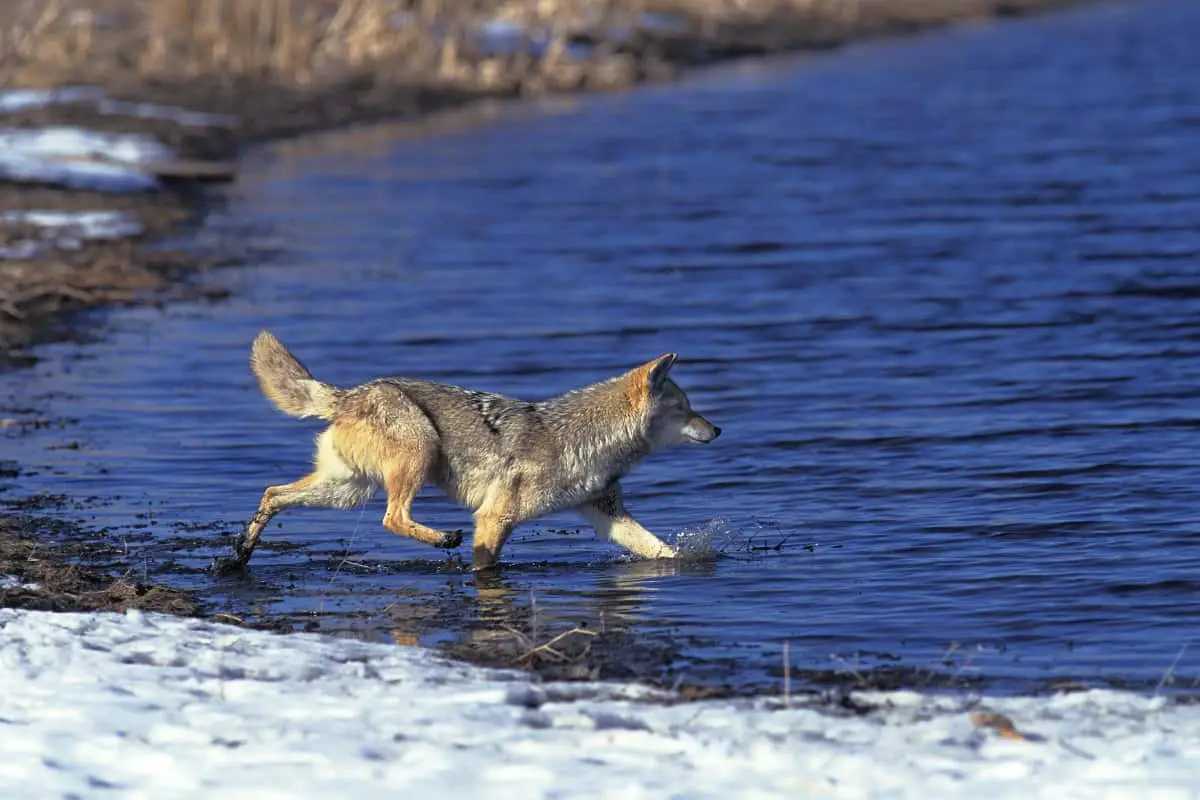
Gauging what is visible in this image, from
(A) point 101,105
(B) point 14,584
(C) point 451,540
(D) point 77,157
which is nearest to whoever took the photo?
(B) point 14,584

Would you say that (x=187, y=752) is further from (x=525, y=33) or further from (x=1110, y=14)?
(x=1110, y=14)

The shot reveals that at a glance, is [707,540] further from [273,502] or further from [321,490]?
[273,502]

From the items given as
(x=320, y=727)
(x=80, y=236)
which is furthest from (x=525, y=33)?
(x=320, y=727)

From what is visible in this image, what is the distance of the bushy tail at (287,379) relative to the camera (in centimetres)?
1103

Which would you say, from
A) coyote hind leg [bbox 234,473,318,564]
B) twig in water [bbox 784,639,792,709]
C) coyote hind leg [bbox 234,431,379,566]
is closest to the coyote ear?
coyote hind leg [bbox 234,431,379,566]

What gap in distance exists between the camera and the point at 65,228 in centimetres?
2139

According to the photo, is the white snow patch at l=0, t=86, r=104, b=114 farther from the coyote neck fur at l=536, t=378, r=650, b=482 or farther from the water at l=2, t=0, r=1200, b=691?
Answer: the coyote neck fur at l=536, t=378, r=650, b=482

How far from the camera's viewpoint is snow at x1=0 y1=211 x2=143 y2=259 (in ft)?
66.4

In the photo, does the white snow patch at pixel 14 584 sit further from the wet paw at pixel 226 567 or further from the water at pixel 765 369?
the wet paw at pixel 226 567

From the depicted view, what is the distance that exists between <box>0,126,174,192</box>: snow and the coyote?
1359 centimetres

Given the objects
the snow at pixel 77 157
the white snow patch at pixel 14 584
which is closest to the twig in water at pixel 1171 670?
the white snow patch at pixel 14 584

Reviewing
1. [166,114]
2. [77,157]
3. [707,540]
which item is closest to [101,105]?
[166,114]

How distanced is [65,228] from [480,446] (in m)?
11.7

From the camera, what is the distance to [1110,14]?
172 feet
